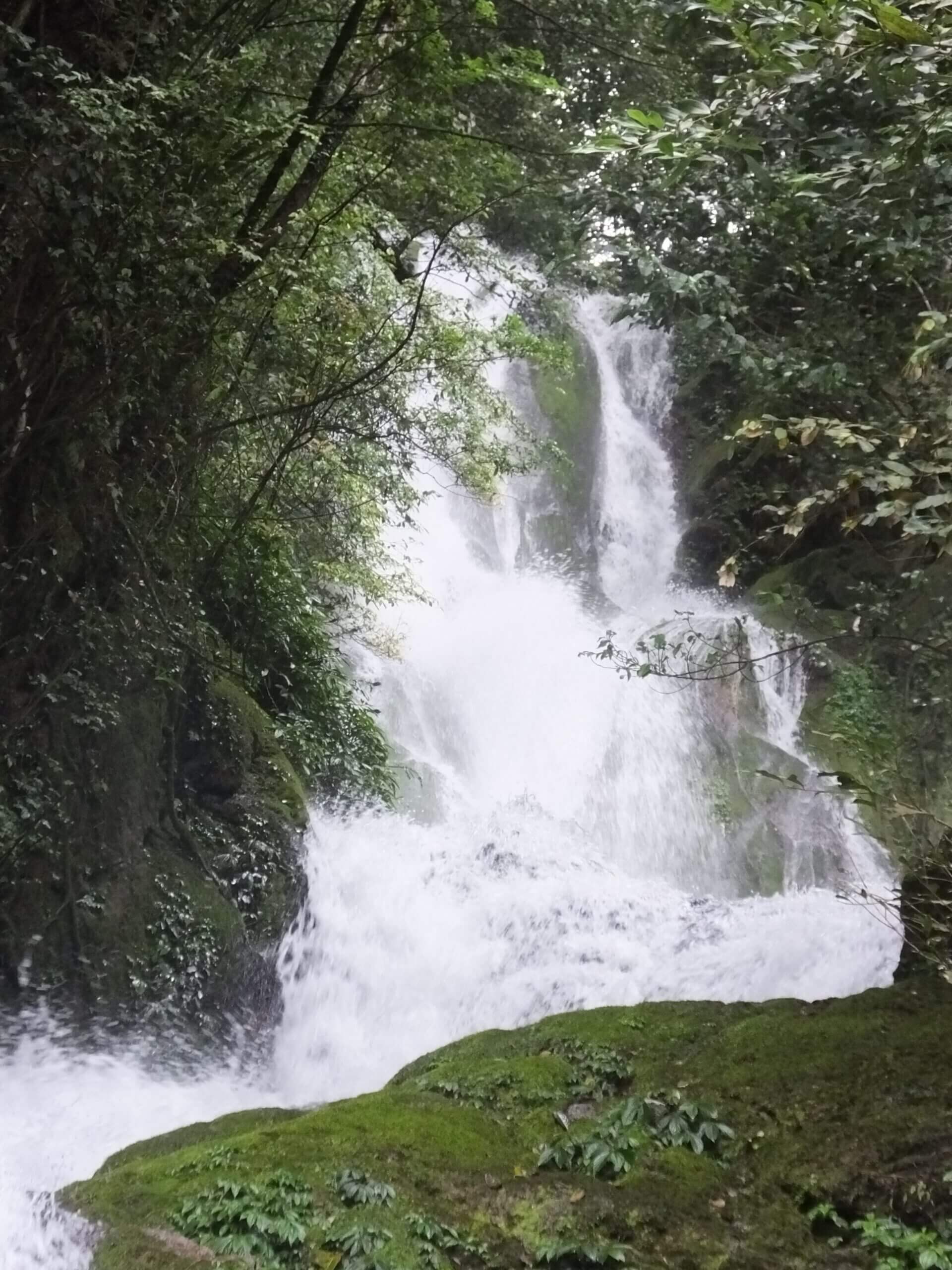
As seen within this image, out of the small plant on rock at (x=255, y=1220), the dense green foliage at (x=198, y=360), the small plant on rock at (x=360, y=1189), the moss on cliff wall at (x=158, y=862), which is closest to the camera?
the small plant on rock at (x=255, y=1220)

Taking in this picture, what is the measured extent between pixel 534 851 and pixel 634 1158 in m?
6.40

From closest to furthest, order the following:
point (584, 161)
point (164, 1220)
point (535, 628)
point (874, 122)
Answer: point (164, 1220), point (874, 122), point (584, 161), point (535, 628)

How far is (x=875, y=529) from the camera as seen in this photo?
13.1m

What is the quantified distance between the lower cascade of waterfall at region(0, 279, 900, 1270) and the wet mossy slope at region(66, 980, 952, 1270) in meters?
0.64

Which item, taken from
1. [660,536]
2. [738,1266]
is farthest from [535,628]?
[738,1266]

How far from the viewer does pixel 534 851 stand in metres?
9.89

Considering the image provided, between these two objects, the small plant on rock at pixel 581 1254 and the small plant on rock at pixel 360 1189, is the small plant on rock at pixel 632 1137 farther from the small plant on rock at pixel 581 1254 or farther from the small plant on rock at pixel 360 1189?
the small plant on rock at pixel 360 1189

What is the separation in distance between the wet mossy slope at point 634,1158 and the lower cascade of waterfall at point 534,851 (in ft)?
2.09

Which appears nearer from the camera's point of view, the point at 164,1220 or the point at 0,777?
the point at 164,1220

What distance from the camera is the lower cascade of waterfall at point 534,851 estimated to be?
6.27 meters

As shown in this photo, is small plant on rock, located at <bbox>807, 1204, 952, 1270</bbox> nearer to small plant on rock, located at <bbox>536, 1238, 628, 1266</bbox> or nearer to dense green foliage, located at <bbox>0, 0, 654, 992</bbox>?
small plant on rock, located at <bbox>536, 1238, 628, 1266</bbox>

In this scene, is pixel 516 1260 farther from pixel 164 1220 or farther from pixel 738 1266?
pixel 164 1220

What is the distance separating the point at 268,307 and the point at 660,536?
412 inches

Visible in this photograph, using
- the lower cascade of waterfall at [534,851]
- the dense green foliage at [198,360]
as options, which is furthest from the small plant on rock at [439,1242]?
the dense green foliage at [198,360]
